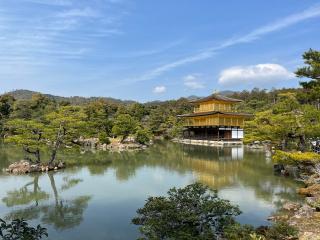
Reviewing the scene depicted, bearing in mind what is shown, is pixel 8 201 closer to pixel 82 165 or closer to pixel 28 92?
pixel 82 165

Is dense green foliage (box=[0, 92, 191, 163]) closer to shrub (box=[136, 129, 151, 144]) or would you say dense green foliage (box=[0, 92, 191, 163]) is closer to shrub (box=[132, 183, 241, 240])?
shrub (box=[136, 129, 151, 144])

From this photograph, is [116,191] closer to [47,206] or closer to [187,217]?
[47,206]

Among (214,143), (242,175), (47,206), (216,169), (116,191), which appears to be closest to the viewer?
(47,206)

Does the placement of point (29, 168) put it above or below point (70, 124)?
below

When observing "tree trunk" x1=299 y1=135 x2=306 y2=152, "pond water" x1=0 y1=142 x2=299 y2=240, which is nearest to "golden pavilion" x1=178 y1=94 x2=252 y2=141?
"pond water" x1=0 y1=142 x2=299 y2=240

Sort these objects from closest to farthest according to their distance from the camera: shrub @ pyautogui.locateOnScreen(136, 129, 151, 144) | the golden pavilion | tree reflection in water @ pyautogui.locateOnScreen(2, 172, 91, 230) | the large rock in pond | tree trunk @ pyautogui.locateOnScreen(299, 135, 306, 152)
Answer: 1. tree reflection in water @ pyautogui.locateOnScreen(2, 172, 91, 230)
2. the large rock in pond
3. tree trunk @ pyautogui.locateOnScreen(299, 135, 306, 152)
4. shrub @ pyautogui.locateOnScreen(136, 129, 151, 144)
5. the golden pavilion

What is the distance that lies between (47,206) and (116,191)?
2864 millimetres

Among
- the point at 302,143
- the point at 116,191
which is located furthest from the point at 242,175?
the point at 116,191

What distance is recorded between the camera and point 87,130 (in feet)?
69.2

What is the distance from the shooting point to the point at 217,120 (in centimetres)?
3769

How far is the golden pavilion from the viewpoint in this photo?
37.9m

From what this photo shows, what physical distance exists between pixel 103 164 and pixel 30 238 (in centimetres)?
1743

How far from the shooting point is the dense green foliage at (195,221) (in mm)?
6301

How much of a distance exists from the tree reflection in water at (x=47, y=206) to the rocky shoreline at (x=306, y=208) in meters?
5.63
